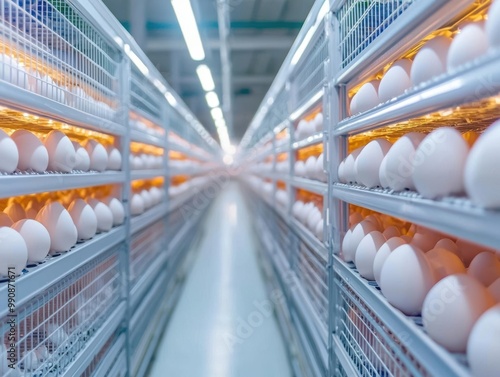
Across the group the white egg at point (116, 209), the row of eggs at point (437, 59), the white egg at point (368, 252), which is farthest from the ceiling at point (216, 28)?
the white egg at point (368, 252)

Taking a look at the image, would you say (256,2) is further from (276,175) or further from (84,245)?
(84,245)

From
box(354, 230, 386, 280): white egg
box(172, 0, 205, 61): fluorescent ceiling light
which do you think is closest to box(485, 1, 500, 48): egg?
box(354, 230, 386, 280): white egg

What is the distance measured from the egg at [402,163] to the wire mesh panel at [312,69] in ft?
3.23

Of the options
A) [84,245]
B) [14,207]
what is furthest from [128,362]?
[14,207]

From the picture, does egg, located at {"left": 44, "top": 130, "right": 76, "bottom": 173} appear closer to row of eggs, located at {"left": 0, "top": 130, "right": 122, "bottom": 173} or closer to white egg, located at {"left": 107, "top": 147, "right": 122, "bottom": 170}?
row of eggs, located at {"left": 0, "top": 130, "right": 122, "bottom": 173}

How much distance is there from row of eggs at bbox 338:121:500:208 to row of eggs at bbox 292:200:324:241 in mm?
933

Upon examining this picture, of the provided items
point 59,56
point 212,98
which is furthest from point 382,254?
point 212,98

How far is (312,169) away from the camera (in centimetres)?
286

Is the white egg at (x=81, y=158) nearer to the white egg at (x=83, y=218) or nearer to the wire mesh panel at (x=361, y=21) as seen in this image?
the white egg at (x=83, y=218)

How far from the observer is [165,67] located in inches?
364

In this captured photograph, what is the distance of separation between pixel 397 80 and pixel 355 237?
0.65 meters

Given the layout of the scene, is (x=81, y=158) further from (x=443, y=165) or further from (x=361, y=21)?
(x=443, y=165)

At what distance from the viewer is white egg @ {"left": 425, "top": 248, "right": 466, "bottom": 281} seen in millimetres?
A: 1257

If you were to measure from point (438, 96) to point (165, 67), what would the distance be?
893 cm
